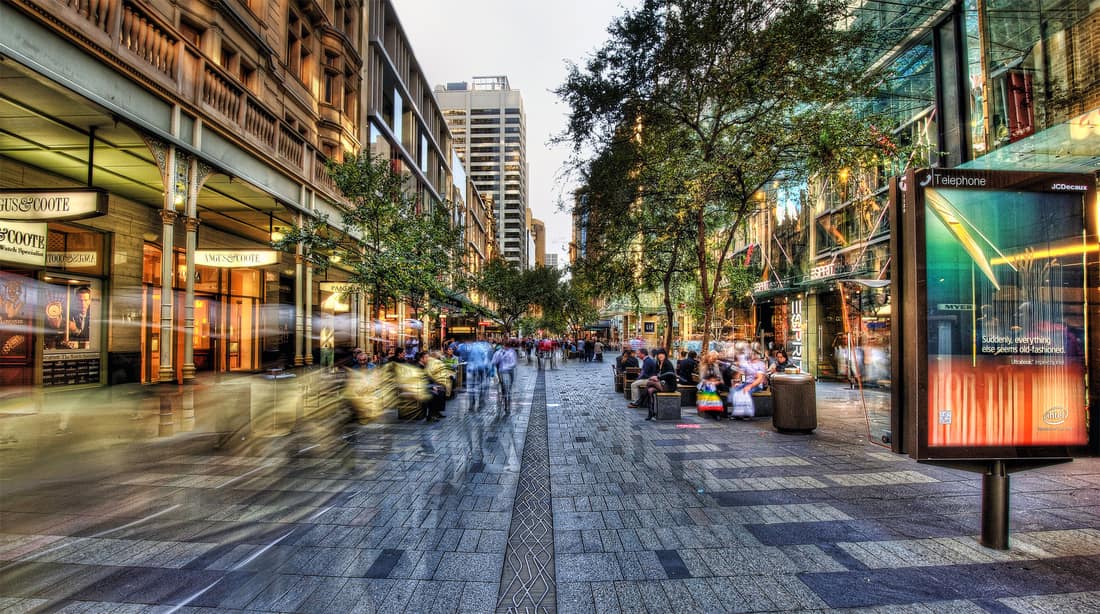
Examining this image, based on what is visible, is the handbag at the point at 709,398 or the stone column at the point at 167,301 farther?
the handbag at the point at 709,398

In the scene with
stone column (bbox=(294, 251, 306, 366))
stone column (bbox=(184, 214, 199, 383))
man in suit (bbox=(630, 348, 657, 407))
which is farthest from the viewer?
stone column (bbox=(294, 251, 306, 366))

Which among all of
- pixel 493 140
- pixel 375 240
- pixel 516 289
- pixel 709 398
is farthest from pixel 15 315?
pixel 493 140

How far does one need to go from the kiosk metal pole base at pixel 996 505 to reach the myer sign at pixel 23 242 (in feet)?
41.2

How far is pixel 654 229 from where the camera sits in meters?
14.1

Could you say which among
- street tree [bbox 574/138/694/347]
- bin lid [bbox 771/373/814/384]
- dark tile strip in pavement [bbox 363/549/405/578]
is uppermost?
street tree [bbox 574/138/694/347]

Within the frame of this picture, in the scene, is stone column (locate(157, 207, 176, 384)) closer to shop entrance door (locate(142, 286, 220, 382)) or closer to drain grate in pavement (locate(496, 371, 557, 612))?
shop entrance door (locate(142, 286, 220, 382))

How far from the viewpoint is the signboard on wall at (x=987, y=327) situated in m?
3.69

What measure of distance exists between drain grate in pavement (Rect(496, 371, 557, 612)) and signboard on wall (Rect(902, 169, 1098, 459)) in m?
3.09

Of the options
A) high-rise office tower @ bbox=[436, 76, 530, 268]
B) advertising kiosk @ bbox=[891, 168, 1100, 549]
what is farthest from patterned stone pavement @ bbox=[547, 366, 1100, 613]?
high-rise office tower @ bbox=[436, 76, 530, 268]

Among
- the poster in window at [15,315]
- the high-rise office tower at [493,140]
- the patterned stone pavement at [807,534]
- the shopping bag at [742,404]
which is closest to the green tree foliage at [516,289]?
the poster in window at [15,315]

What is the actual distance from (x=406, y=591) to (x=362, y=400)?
6.97 m

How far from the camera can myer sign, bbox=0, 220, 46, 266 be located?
7.15 metres

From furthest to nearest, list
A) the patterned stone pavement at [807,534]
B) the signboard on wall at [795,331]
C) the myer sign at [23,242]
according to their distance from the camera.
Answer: the signboard on wall at [795,331], the myer sign at [23,242], the patterned stone pavement at [807,534]

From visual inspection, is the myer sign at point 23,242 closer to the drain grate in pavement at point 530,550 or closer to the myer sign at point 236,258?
the myer sign at point 236,258
